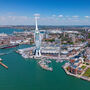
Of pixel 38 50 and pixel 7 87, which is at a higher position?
pixel 38 50

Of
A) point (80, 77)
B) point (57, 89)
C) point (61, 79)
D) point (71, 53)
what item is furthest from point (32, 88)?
point (71, 53)

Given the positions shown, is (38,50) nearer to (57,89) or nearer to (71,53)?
(71,53)

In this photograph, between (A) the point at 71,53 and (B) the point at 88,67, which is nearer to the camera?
(B) the point at 88,67

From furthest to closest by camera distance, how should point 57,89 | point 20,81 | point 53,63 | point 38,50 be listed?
1. point 38,50
2. point 53,63
3. point 20,81
4. point 57,89

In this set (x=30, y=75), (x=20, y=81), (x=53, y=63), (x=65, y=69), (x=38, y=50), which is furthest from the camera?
(x=38, y=50)

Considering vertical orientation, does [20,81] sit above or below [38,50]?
below

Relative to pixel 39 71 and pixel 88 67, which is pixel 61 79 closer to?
pixel 39 71

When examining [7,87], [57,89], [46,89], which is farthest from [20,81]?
[57,89]

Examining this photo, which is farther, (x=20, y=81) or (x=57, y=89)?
(x=20, y=81)

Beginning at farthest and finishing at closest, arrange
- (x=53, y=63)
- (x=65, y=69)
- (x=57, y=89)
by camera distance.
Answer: (x=53, y=63)
(x=65, y=69)
(x=57, y=89)
